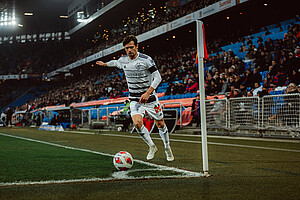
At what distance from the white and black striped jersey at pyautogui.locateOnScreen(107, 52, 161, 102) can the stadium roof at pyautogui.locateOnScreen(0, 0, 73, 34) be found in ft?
126

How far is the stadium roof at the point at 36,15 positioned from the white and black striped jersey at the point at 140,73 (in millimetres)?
38363

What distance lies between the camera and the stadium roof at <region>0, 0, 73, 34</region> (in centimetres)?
4631

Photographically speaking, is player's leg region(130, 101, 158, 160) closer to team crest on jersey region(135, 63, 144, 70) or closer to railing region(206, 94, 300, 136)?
team crest on jersey region(135, 63, 144, 70)

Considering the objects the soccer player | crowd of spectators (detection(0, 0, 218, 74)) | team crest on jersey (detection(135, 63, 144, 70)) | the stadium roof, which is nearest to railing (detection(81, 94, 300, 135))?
the soccer player

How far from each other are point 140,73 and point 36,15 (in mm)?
50388

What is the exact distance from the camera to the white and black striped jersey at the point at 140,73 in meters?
6.05

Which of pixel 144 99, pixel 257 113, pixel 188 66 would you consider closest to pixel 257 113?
pixel 257 113

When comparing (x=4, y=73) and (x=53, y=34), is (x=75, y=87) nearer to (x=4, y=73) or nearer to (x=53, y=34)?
(x=53, y=34)

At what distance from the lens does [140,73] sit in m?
6.11

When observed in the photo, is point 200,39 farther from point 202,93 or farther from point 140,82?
point 140,82

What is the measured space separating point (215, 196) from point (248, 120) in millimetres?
9741

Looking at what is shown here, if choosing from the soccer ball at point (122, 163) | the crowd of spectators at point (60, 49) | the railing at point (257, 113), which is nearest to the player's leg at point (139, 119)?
the soccer ball at point (122, 163)

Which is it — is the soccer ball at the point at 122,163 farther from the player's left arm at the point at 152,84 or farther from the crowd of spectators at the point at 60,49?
the crowd of spectators at the point at 60,49

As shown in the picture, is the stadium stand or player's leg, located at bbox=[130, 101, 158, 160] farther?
the stadium stand
